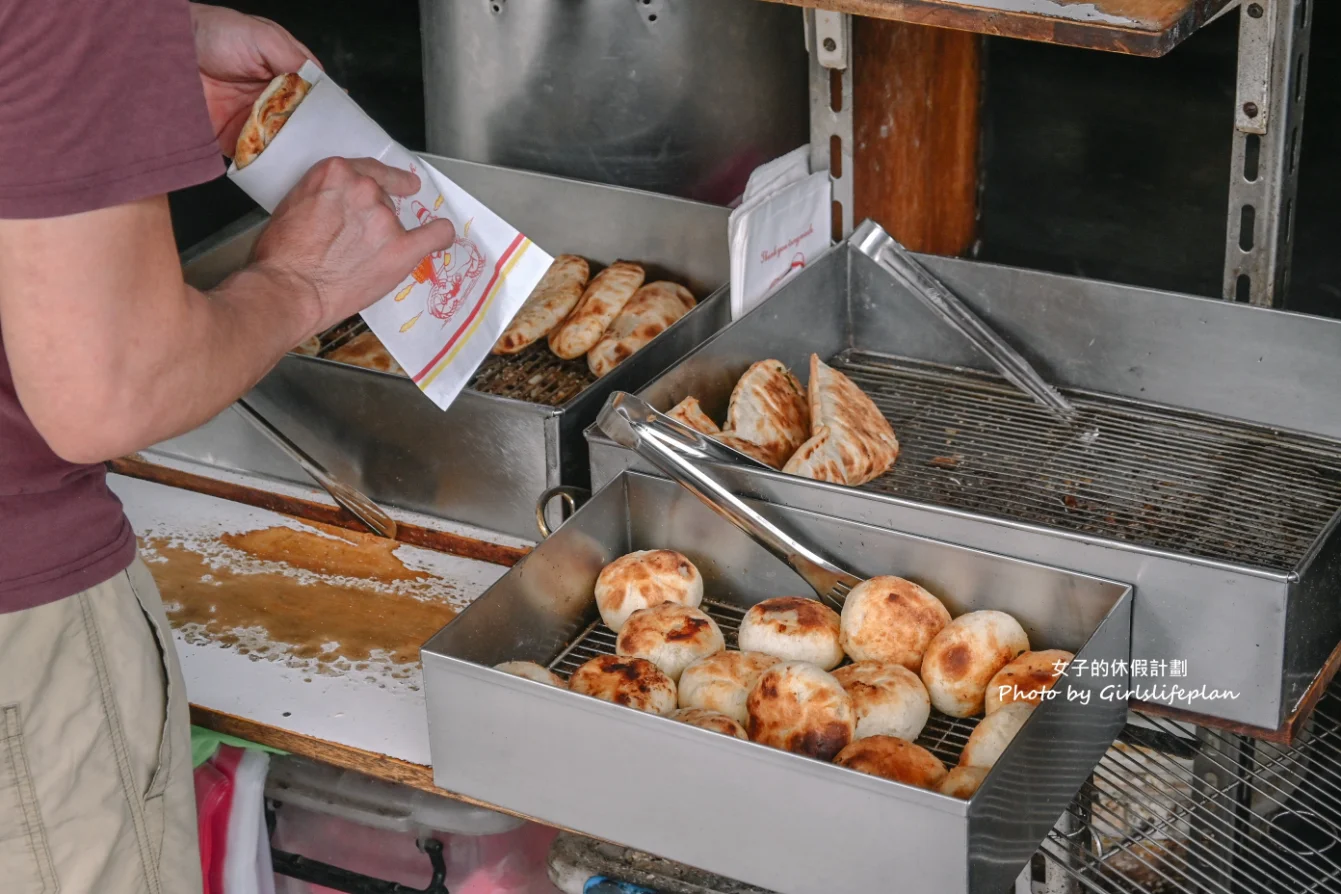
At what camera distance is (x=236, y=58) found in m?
1.83

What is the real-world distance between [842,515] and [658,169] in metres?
1.08

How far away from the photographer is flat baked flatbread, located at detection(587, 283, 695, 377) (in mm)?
2361

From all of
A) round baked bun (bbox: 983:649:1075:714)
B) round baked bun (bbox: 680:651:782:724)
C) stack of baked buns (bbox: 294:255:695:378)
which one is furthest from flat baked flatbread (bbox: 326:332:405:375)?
round baked bun (bbox: 983:649:1075:714)

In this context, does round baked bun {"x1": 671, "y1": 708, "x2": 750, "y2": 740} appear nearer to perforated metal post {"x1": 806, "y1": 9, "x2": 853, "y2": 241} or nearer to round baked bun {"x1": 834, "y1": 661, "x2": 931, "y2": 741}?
round baked bun {"x1": 834, "y1": 661, "x2": 931, "y2": 741}

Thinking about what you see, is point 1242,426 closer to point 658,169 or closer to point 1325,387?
point 1325,387

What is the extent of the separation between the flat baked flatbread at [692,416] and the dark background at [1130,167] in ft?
2.72

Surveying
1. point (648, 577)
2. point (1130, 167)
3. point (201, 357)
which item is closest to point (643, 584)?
point (648, 577)

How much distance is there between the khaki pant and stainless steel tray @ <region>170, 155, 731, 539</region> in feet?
1.72

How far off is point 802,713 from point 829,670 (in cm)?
19

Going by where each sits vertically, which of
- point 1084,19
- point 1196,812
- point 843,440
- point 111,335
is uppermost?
point 1084,19

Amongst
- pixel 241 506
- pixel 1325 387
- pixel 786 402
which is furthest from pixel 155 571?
pixel 1325 387

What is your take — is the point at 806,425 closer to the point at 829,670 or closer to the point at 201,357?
the point at 829,670

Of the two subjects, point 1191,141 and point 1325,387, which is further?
point 1191,141

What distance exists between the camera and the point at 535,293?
2.55 metres
